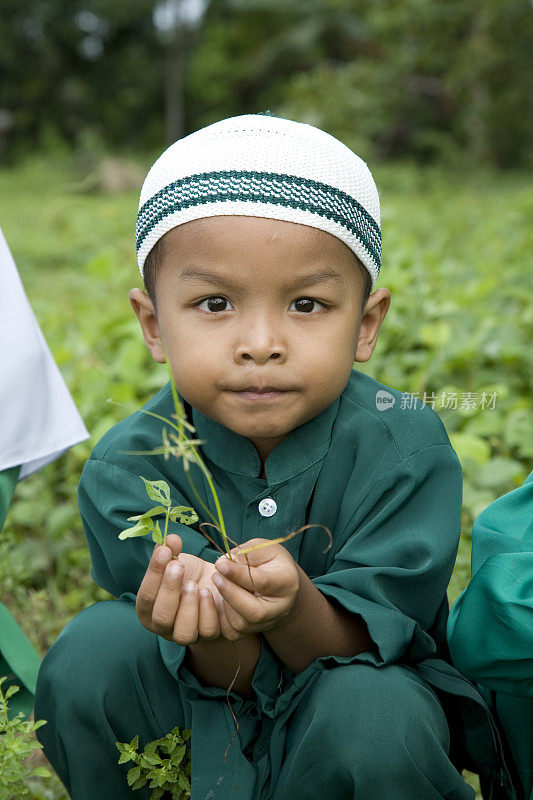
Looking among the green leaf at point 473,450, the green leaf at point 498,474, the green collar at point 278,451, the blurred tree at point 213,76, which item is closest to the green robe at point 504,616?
the green collar at point 278,451

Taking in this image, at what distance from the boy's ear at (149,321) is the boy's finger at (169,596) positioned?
48 cm

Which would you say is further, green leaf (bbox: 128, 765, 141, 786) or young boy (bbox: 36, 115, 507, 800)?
green leaf (bbox: 128, 765, 141, 786)

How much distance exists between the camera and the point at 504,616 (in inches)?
57.9

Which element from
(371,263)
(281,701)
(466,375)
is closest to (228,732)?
(281,701)

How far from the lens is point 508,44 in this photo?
12.7m

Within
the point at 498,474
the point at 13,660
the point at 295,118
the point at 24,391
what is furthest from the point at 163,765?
the point at 295,118

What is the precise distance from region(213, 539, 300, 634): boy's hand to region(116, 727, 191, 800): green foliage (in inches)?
14.5

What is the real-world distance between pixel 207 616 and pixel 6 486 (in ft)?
2.34

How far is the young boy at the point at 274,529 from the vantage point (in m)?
1.47

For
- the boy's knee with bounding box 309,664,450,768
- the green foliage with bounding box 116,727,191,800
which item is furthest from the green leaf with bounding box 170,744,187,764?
the boy's knee with bounding box 309,664,450,768

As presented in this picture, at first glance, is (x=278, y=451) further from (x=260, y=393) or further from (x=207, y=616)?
(x=207, y=616)

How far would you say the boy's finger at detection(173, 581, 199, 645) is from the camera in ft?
4.48

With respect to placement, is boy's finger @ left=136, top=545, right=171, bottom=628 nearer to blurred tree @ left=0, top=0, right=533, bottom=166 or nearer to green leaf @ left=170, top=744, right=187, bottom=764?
green leaf @ left=170, top=744, right=187, bottom=764

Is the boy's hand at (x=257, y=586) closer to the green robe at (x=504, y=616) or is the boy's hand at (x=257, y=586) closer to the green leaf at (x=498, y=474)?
the green robe at (x=504, y=616)
